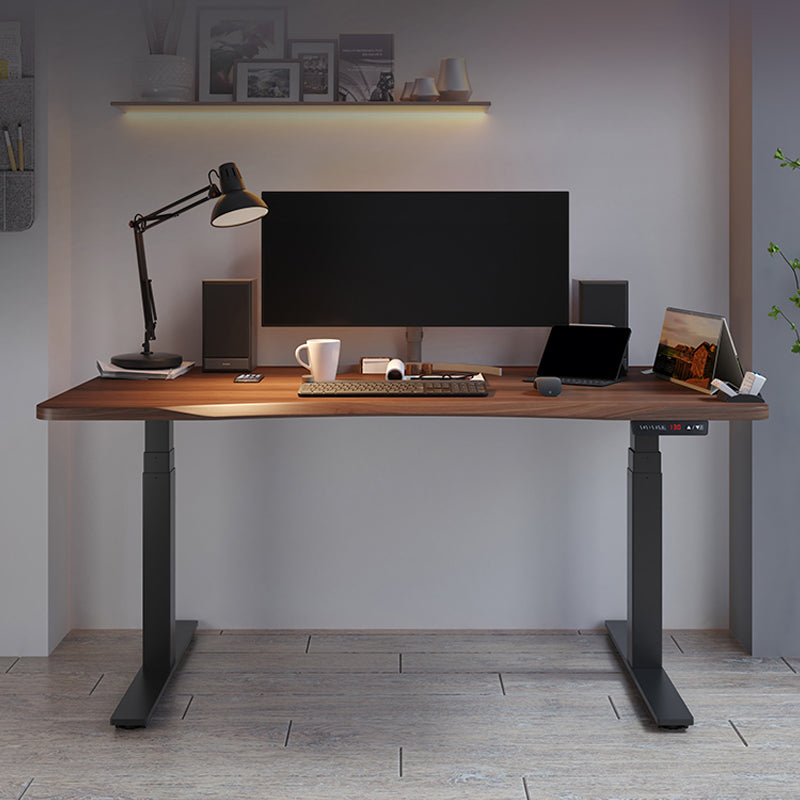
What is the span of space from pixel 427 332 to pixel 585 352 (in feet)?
1.87

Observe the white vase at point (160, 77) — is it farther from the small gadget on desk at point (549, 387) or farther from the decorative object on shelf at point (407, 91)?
the small gadget on desk at point (549, 387)

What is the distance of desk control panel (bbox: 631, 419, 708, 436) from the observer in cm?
205

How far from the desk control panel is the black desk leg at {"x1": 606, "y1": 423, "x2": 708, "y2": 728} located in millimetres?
254

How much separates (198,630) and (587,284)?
1.62 meters

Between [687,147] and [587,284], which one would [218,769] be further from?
[687,147]

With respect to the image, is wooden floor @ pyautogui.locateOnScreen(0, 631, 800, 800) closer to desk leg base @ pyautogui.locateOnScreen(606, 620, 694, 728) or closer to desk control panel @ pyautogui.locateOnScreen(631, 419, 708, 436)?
desk leg base @ pyautogui.locateOnScreen(606, 620, 694, 728)

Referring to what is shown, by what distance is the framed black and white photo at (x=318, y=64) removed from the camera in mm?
2662

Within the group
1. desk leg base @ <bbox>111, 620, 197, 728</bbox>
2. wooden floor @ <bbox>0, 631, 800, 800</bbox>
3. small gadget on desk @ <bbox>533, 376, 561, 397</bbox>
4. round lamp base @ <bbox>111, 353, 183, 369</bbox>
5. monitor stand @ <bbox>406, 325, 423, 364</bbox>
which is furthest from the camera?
monitor stand @ <bbox>406, 325, 423, 364</bbox>

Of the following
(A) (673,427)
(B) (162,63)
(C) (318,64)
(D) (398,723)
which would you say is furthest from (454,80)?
(D) (398,723)

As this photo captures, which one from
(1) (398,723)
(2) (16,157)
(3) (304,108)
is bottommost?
(1) (398,723)

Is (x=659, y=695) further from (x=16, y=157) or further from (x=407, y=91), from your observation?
(x=16, y=157)

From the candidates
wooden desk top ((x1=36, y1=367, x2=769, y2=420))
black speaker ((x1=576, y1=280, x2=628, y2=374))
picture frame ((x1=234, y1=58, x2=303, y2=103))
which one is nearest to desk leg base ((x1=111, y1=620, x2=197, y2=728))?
wooden desk top ((x1=36, y1=367, x2=769, y2=420))

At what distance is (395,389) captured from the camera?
214 cm

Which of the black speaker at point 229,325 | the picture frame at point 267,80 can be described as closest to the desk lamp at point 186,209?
the black speaker at point 229,325
